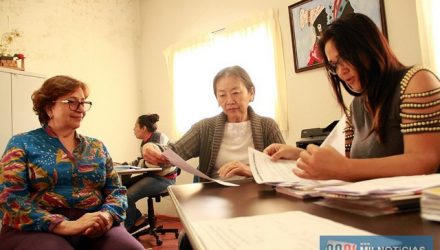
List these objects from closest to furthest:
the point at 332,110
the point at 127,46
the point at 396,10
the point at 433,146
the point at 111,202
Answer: the point at 433,146
the point at 111,202
the point at 396,10
the point at 332,110
the point at 127,46

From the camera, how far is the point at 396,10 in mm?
2508

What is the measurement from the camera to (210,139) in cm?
152

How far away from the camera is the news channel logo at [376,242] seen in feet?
1.04

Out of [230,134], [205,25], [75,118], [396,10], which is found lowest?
[230,134]

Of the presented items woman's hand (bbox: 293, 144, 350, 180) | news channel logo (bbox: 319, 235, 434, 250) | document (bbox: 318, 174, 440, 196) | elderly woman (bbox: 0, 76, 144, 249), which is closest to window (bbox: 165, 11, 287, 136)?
elderly woman (bbox: 0, 76, 144, 249)

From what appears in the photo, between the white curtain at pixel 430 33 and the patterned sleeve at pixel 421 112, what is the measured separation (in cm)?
176

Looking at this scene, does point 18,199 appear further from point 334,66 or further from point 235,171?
point 334,66

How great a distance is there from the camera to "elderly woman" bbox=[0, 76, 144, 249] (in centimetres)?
118

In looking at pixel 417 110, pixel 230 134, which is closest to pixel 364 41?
pixel 417 110

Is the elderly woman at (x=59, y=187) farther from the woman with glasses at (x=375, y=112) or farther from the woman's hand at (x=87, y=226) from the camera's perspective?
the woman with glasses at (x=375, y=112)

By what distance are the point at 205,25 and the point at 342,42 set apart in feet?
10.3

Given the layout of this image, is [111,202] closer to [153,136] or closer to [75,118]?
[75,118]

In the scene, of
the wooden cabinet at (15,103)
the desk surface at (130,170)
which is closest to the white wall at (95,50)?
the wooden cabinet at (15,103)

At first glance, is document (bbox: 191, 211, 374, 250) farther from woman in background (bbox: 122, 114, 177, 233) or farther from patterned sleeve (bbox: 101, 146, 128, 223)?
woman in background (bbox: 122, 114, 177, 233)
